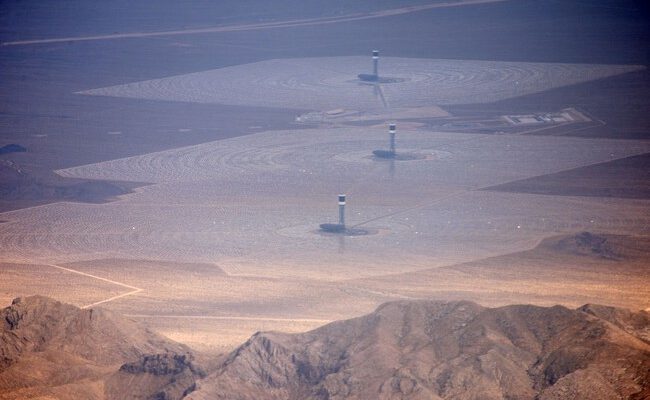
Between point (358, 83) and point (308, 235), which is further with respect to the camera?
point (358, 83)

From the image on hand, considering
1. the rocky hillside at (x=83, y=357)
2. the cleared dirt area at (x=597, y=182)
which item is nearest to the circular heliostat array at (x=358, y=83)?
the cleared dirt area at (x=597, y=182)

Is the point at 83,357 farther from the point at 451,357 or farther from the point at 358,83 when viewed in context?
the point at 358,83

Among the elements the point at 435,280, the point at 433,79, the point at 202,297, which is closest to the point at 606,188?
the point at 435,280

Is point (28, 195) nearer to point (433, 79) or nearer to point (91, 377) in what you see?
point (91, 377)

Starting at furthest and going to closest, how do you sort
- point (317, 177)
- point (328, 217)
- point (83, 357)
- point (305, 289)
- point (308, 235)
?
point (317, 177) < point (328, 217) < point (308, 235) < point (305, 289) < point (83, 357)

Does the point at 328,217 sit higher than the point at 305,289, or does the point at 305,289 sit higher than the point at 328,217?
the point at 328,217

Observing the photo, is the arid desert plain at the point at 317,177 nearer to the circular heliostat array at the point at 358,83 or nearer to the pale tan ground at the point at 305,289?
the pale tan ground at the point at 305,289

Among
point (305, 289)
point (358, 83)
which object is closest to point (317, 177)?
point (305, 289)

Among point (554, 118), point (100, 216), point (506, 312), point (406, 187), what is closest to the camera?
point (506, 312)
